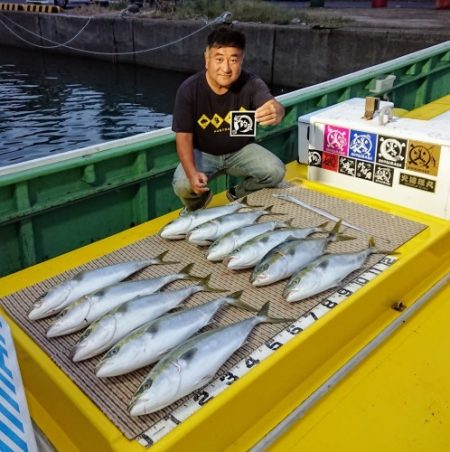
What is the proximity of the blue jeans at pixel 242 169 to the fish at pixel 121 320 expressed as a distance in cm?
143

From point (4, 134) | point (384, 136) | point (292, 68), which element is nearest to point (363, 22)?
point (292, 68)

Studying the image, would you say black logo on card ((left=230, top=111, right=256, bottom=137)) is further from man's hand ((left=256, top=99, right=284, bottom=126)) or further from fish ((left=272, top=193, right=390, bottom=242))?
fish ((left=272, top=193, right=390, bottom=242))

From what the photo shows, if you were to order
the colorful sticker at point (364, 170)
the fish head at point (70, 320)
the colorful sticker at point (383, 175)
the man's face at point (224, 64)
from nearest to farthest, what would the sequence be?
the fish head at point (70, 320), the man's face at point (224, 64), the colorful sticker at point (383, 175), the colorful sticker at point (364, 170)

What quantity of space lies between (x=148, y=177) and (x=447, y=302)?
236 centimetres

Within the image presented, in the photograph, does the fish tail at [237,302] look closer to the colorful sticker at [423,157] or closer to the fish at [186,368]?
the fish at [186,368]

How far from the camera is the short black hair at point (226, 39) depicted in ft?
11.3

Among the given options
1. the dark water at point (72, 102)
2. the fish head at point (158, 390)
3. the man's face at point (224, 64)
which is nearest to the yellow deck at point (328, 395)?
the fish head at point (158, 390)

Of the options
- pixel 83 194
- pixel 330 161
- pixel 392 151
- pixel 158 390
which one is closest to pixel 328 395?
pixel 158 390

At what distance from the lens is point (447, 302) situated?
9.50ft

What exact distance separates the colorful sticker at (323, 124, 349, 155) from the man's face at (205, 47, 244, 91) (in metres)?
0.83

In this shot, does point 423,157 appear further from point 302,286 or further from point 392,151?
point 302,286

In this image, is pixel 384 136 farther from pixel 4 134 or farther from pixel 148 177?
pixel 4 134

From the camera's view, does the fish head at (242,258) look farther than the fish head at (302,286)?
Yes

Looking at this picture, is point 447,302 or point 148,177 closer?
point 447,302
